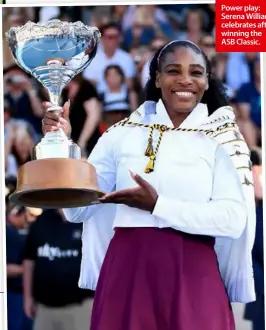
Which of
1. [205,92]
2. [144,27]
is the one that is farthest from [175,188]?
[144,27]

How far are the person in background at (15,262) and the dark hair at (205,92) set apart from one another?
Answer: 485 millimetres

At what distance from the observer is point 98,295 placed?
7.55 feet

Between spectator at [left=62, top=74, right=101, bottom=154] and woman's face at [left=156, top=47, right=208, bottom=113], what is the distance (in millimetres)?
206

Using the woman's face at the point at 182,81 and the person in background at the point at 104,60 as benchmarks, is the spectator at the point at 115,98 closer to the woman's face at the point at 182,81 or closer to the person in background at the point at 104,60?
the person in background at the point at 104,60

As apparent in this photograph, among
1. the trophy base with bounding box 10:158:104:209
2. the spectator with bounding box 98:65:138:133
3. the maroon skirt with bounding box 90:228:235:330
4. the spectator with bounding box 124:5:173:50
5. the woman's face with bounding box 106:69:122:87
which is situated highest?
the spectator with bounding box 124:5:173:50

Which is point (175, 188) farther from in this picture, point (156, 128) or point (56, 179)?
point (56, 179)

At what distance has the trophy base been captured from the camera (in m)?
2.11

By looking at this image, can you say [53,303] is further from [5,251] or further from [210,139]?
[210,139]

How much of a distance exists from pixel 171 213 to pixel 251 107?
1.39 ft

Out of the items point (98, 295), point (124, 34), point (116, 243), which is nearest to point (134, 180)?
point (116, 243)

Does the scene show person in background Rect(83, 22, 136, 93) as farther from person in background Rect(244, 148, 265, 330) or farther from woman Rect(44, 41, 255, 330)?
person in background Rect(244, 148, 265, 330)

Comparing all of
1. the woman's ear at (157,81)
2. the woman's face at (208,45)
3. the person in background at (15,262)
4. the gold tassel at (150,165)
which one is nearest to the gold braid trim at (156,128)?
the gold tassel at (150,165)

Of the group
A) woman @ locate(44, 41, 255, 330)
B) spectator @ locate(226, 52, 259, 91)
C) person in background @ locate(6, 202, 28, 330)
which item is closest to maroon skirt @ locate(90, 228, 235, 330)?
woman @ locate(44, 41, 255, 330)

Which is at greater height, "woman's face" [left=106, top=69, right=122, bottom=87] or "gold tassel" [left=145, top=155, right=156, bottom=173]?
"woman's face" [left=106, top=69, right=122, bottom=87]
